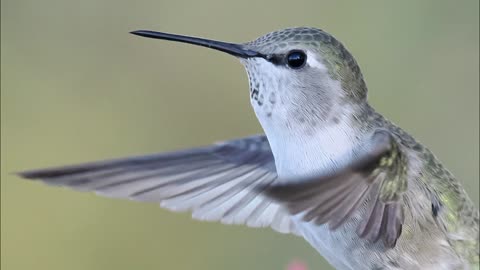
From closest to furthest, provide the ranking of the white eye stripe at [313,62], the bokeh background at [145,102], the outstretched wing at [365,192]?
the outstretched wing at [365,192] < the white eye stripe at [313,62] < the bokeh background at [145,102]

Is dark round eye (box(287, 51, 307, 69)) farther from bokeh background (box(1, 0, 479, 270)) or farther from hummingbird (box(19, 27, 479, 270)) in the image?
bokeh background (box(1, 0, 479, 270))

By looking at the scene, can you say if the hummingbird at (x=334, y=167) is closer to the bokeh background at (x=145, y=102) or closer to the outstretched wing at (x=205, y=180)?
the outstretched wing at (x=205, y=180)

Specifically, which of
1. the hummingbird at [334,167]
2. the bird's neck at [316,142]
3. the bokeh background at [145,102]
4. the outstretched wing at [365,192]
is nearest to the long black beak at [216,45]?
the hummingbird at [334,167]

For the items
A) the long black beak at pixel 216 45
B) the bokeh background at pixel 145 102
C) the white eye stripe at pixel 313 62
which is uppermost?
the long black beak at pixel 216 45

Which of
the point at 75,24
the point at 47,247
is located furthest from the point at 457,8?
the point at 47,247

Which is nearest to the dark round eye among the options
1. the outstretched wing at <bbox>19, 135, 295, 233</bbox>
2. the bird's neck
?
the bird's neck

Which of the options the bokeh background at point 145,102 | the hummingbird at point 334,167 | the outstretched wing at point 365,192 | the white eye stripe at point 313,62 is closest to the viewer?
the outstretched wing at point 365,192
